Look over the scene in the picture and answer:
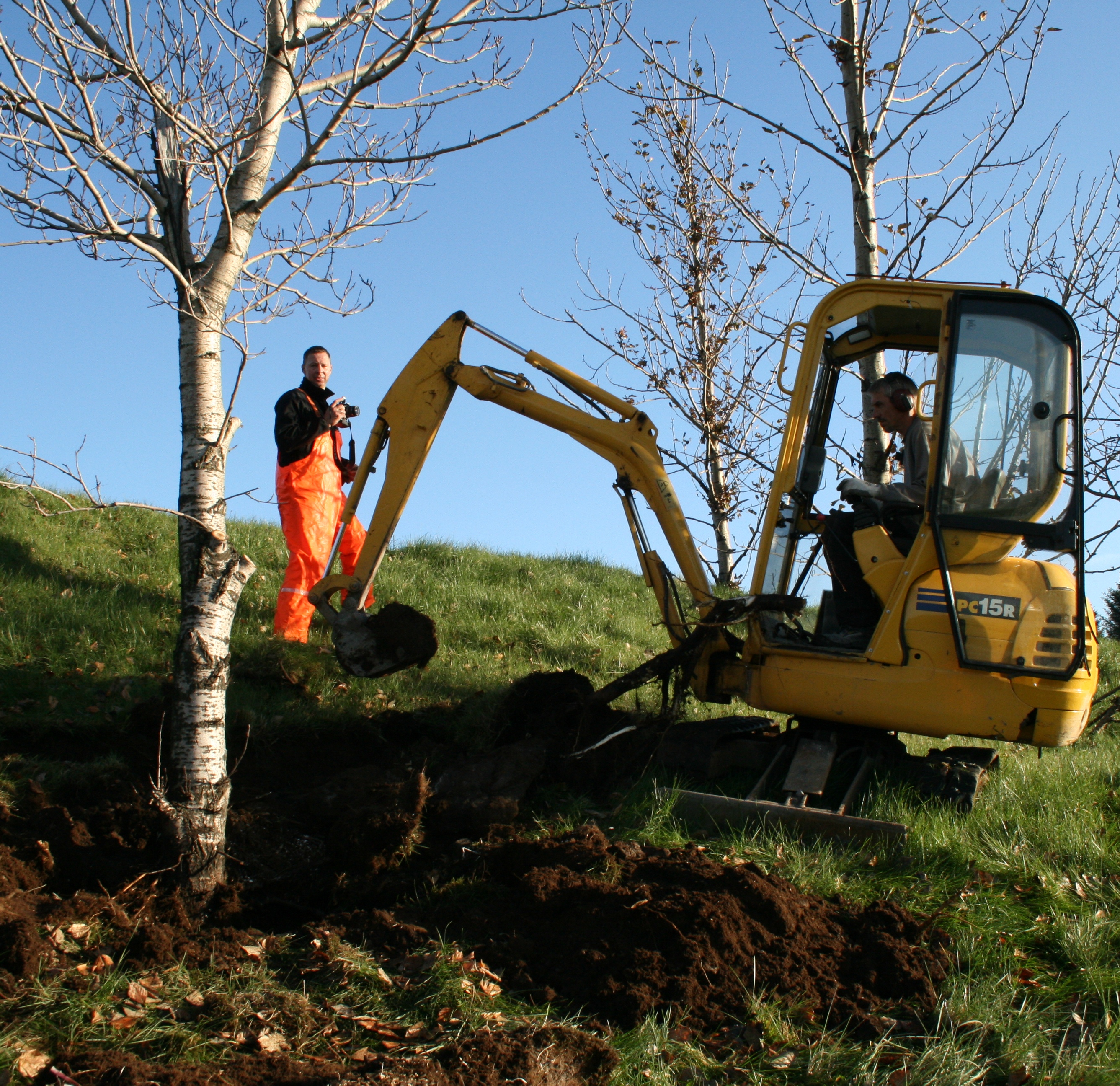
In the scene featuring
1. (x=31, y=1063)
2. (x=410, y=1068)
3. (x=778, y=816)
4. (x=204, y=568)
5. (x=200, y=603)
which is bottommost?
(x=31, y=1063)

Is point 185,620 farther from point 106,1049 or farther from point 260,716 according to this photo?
point 260,716

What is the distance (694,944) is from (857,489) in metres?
3.03

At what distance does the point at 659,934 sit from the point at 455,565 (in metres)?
7.49

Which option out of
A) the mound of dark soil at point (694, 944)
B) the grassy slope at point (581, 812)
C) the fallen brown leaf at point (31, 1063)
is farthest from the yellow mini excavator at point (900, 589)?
the fallen brown leaf at point (31, 1063)

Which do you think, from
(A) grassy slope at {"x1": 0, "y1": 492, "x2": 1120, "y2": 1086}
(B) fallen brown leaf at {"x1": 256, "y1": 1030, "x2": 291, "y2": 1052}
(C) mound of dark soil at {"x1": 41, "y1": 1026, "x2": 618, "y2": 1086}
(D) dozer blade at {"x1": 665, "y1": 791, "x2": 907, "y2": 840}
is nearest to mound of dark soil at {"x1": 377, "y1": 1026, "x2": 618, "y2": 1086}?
(C) mound of dark soil at {"x1": 41, "y1": 1026, "x2": 618, "y2": 1086}

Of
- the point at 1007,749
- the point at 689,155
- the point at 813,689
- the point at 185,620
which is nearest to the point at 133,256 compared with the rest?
the point at 185,620

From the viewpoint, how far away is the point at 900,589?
5.55 meters

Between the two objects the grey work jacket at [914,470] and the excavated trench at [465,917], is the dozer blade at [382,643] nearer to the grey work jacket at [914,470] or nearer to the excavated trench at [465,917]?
the excavated trench at [465,917]

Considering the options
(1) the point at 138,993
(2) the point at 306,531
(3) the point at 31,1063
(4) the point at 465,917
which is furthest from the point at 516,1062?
(2) the point at 306,531

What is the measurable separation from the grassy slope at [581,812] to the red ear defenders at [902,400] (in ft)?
7.71

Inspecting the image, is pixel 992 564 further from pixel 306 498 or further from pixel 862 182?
pixel 306 498

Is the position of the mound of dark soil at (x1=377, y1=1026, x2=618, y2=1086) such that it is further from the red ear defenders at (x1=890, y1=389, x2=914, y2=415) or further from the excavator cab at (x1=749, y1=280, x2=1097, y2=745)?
the red ear defenders at (x1=890, y1=389, x2=914, y2=415)

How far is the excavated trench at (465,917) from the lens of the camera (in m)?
3.44

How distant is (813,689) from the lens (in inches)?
225
